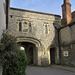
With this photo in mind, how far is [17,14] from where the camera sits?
13805mm

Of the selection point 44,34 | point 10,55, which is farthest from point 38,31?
point 10,55

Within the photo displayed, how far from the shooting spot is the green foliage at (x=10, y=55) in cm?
358

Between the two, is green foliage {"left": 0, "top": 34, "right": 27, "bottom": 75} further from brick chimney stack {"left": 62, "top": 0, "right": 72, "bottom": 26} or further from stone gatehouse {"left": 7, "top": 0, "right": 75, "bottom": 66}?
brick chimney stack {"left": 62, "top": 0, "right": 72, "bottom": 26}

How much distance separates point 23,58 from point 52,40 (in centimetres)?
941

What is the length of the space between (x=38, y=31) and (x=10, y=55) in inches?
422

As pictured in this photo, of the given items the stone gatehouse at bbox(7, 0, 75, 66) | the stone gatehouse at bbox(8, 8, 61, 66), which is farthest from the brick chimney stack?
the stone gatehouse at bbox(8, 8, 61, 66)

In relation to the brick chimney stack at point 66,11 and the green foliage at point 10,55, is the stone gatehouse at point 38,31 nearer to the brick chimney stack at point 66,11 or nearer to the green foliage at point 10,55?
the brick chimney stack at point 66,11

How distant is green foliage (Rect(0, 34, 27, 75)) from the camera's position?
11.8 feet

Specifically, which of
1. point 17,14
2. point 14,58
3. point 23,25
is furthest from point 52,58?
point 14,58

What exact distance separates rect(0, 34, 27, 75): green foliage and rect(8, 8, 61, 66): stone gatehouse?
751 cm

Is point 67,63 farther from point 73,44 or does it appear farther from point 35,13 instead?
point 35,13

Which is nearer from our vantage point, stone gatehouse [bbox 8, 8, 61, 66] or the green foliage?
the green foliage

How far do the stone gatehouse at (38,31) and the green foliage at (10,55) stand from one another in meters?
7.51

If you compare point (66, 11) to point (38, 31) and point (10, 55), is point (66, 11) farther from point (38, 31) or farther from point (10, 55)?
point (10, 55)
